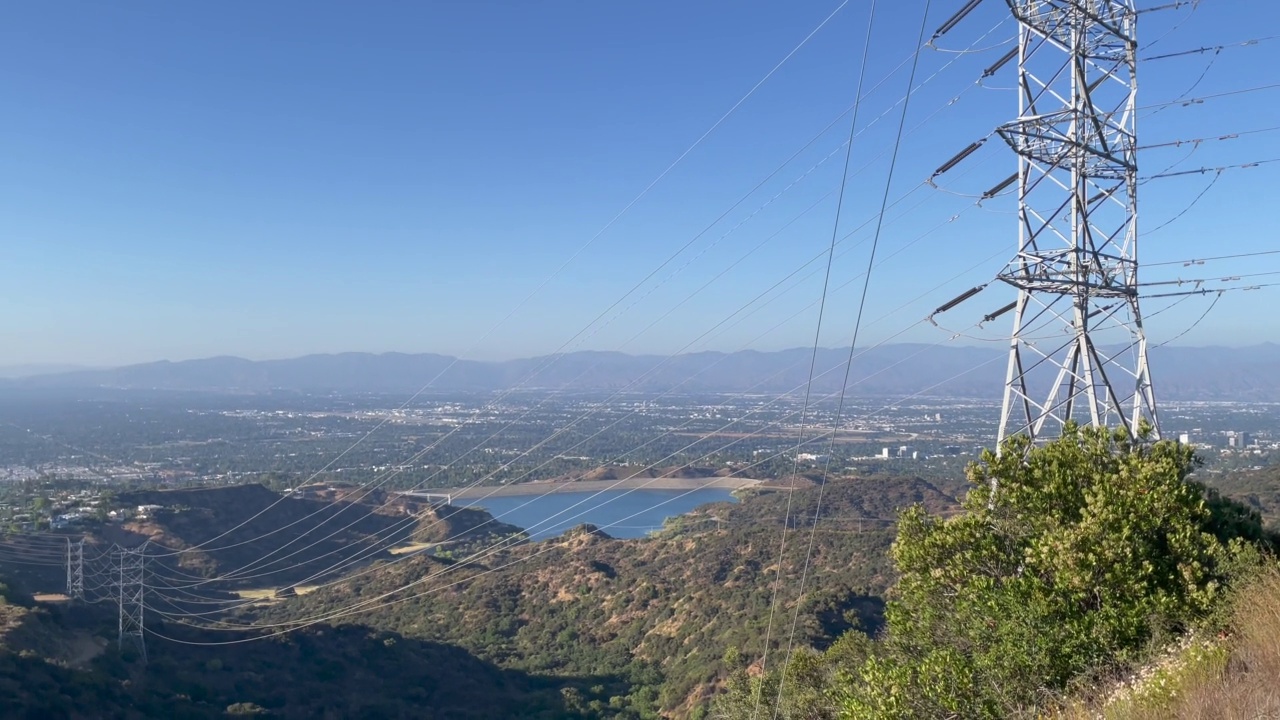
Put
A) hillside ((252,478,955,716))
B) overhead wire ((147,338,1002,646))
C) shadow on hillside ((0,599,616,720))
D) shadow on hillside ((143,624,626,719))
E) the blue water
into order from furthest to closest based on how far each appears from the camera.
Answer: the blue water, overhead wire ((147,338,1002,646)), hillside ((252,478,955,716)), shadow on hillside ((143,624,626,719)), shadow on hillside ((0,599,616,720))

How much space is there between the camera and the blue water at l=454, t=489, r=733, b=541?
211 ft

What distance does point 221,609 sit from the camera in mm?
34188

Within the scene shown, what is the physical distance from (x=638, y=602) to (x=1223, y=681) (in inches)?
1063

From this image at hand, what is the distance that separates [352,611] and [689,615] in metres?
14.2

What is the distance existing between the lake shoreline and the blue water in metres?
0.57

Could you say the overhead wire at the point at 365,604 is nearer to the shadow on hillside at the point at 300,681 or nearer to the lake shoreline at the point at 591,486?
the shadow on hillside at the point at 300,681

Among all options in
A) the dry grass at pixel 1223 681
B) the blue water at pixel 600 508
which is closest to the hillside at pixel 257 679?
the dry grass at pixel 1223 681

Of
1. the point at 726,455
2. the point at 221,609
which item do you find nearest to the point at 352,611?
the point at 221,609

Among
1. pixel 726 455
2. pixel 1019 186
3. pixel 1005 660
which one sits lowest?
pixel 726 455

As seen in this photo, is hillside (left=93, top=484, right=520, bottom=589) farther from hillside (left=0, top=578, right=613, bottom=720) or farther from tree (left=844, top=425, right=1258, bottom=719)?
tree (left=844, top=425, right=1258, bottom=719)

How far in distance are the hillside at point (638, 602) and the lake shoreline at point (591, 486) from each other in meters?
32.3

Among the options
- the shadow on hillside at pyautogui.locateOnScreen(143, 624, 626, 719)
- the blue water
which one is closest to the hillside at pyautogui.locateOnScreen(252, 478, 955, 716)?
the shadow on hillside at pyautogui.locateOnScreen(143, 624, 626, 719)

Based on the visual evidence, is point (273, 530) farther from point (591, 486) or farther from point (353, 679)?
point (591, 486)

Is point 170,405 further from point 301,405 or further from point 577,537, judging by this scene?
point 577,537
